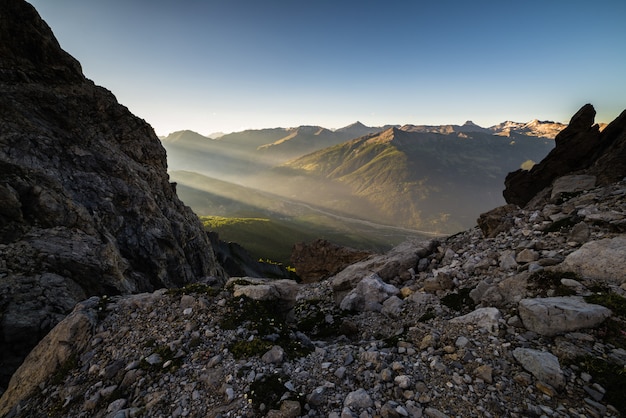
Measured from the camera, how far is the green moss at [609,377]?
6500 millimetres

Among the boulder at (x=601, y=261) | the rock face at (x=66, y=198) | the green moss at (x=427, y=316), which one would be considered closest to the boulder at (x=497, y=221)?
the boulder at (x=601, y=261)

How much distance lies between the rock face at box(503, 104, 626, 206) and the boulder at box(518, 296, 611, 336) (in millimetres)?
13755

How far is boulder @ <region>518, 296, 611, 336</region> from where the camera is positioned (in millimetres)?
8531

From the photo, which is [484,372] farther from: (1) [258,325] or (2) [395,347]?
(1) [258,325]

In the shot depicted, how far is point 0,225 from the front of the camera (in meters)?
18.9

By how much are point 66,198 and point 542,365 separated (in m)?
34.4

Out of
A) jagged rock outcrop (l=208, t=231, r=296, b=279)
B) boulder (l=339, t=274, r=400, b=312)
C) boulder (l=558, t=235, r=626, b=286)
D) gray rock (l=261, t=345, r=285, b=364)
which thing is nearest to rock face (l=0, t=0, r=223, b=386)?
gray rock (l=261, t=345, r=285, b=364)

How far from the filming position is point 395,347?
1043cm

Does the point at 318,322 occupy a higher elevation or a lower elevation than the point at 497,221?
lower

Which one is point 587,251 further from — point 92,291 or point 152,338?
point 92,291

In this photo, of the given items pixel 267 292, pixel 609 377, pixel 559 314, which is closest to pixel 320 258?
pixel 267 292

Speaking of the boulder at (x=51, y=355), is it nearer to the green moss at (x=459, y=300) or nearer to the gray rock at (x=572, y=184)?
the green moss at (x=459, y=300)

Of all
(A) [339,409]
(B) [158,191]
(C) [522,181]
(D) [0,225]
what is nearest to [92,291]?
(D) [0,225]

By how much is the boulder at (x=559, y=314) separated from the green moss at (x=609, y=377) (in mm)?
1277
